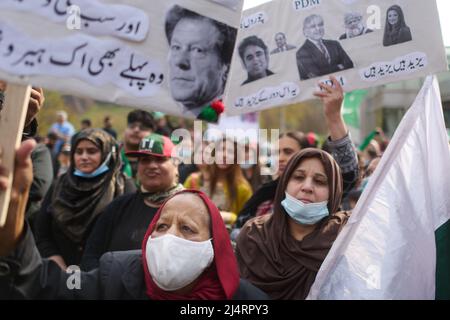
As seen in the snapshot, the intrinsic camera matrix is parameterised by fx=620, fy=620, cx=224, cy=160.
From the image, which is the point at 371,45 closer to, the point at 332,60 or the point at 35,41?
the point at 332,60

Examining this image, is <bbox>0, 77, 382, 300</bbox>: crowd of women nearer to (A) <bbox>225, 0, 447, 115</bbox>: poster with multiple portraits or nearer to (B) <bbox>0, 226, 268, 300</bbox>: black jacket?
(B) <bbox>0, 226, 268, 300</bbox>: black jacket

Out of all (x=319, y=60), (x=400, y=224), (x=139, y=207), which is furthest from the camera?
(x=139, y=207)

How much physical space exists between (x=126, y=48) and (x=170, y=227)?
75cm

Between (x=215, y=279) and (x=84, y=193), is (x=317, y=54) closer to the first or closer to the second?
(x=215, y=279)

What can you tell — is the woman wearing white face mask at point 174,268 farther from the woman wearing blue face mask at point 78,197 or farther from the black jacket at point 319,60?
the woman wearing blue face mask at point 78,197

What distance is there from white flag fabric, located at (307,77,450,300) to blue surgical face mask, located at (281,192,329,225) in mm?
360

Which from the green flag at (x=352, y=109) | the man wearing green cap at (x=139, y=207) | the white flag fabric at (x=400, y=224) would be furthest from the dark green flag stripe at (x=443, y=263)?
the green flag at (x=352, y=109)

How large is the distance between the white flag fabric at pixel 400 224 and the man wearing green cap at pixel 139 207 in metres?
1.41

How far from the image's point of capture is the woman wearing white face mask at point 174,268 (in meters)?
2.40

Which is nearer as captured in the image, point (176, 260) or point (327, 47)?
point (176, 260)

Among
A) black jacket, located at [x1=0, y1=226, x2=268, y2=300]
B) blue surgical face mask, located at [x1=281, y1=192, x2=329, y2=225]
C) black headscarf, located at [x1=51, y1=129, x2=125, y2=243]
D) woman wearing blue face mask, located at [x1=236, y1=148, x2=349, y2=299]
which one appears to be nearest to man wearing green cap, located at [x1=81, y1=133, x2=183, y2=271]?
black headscarf, located at [x1=51, y1=129, x2=125, y2=243]

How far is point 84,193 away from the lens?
4422mm

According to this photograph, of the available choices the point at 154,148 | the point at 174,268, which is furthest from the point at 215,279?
the point at 154,148

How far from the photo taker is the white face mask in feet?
7.87
